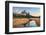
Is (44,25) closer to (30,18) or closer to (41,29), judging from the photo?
(41,29)

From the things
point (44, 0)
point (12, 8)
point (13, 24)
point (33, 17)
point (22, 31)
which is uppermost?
point (44, 0)

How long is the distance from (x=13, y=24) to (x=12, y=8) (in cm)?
28

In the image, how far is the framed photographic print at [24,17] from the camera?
5.51ft

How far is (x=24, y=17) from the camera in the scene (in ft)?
5.70

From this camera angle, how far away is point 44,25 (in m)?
1.80

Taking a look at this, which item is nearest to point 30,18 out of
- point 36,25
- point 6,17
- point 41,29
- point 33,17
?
point 33,17

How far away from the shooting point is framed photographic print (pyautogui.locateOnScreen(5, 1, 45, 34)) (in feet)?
5.51

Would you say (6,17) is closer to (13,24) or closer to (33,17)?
(13,24)

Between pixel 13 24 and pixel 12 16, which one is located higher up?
pixel 12 16

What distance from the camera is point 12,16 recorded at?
5.55 feet

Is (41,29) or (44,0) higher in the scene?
(44,0)
